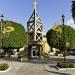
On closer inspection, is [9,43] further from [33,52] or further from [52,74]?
[52,74]

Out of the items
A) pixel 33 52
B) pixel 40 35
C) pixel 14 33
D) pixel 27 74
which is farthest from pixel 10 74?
pixel 40 35

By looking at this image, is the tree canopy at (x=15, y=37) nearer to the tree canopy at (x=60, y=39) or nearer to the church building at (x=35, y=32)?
the church building at (x=35, y=32)

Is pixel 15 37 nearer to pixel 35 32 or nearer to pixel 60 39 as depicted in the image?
pixel 35 32

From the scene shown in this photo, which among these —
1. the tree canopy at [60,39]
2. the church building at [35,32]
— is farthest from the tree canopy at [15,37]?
the tree canopy at [60,39]

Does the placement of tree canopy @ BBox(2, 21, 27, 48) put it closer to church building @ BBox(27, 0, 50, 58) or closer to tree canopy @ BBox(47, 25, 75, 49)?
church building @ BBox(27, 0, 50, 58)

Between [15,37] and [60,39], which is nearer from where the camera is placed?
[15,37]

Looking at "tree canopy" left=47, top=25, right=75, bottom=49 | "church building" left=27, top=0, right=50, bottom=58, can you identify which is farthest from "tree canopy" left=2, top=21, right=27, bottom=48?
"tree canopy" left=47, top=25, right=75, bottom=49

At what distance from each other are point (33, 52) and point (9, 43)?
8.16 m

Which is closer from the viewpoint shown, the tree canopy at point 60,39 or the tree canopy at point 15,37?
the tree canopy at point 15,37

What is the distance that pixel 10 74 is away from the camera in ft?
109

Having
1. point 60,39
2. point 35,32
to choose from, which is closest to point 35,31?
point 35,32

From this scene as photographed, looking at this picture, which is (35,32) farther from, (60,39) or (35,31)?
(60,39)

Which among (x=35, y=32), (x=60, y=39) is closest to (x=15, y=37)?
(x=35, y=32)

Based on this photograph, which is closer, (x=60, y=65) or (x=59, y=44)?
(x=60, y=65)
